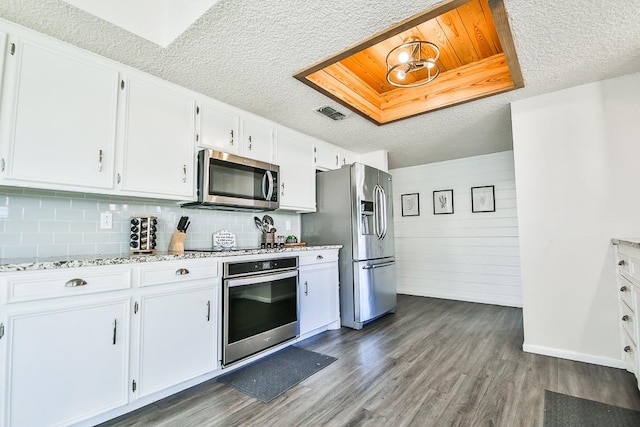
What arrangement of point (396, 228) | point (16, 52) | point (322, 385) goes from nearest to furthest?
point (16, 52) < point (322, 385) < point (396, 228)

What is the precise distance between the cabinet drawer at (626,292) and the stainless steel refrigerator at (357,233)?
2071mm

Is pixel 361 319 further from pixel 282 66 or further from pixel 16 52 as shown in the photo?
pixel 16 52

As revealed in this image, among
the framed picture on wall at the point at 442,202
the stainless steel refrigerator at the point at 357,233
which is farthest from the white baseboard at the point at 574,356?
the framed picture on wall at the point at 442,202

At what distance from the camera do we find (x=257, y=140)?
9.73ft

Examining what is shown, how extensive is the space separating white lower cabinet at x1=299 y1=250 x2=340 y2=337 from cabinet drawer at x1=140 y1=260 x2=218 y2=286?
994 millimetres

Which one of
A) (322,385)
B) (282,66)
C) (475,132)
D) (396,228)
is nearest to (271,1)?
(282,66)

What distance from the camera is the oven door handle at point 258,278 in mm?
2243

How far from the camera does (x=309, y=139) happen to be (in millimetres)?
3598

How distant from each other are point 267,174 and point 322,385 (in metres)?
1.85

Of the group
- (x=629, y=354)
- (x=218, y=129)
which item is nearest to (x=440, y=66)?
(x=218, y=129)

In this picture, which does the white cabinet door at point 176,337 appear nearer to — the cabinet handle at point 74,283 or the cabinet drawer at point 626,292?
the cabinet handle at point 74,283

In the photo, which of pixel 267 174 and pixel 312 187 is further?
pixel 312 187

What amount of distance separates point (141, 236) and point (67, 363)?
0.93 metres

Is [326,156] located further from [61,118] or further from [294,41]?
[61,118]
